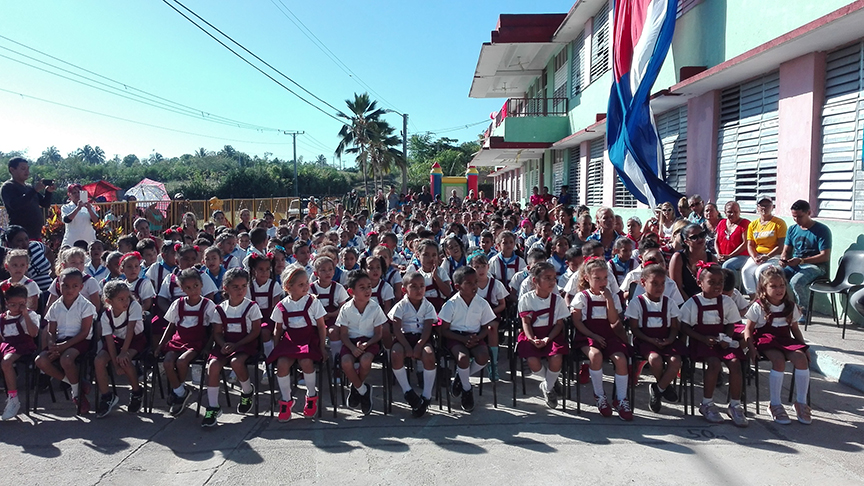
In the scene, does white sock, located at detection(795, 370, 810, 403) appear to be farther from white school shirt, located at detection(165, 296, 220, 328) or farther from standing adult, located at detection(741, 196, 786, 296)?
white school shirt, located at detection(165, 296, 220, 328)

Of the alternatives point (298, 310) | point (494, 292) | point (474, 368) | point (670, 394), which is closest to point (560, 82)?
point (494, 292)

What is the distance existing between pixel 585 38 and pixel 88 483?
1544 cm

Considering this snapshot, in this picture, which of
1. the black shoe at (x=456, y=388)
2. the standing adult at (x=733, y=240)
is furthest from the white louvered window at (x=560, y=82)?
the black shoe at (x=456, y=388)

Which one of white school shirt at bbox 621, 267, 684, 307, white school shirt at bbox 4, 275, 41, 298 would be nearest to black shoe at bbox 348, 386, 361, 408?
white school shirt at bbox 621, 267, 684, 307

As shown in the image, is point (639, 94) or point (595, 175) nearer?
point (639, 94)

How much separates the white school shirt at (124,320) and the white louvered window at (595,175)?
12.0 meters

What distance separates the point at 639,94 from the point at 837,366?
20.3ft

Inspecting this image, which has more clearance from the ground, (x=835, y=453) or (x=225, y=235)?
(x=225, y=235)

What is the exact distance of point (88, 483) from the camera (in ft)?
11.0

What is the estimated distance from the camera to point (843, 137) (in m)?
6.43

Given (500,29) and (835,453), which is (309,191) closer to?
(500,29)

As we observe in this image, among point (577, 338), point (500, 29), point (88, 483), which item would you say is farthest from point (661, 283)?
point (500, 29)

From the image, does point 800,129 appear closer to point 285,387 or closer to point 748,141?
point 748,141

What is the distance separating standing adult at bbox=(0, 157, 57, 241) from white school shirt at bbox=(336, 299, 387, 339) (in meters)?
5.00
